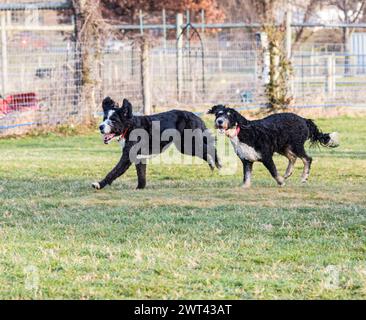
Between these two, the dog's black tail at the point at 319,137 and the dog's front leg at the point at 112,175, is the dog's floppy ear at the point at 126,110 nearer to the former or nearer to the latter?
the dog's front leg at the point at 112,175

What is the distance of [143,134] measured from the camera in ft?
35.8

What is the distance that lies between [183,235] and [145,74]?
40.5 ft

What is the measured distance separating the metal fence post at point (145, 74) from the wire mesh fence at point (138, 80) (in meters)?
0.03

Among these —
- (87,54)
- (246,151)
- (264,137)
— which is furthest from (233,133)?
(87,54)

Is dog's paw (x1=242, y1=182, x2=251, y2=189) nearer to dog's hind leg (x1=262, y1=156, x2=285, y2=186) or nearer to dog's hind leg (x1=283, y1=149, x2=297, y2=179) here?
dog's hind leg (x1=262, y1=156, x2=285, y2=186)

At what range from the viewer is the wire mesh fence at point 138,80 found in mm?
18375

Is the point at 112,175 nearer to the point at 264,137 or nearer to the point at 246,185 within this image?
the point at 246,185

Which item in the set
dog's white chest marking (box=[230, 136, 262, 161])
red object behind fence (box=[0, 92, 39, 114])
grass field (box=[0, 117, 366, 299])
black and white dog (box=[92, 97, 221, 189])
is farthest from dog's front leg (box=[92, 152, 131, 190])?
red object behind fence (box=[0, 92, 39, 114])

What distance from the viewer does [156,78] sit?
824 inches

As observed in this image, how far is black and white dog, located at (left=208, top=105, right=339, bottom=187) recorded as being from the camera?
1053cm

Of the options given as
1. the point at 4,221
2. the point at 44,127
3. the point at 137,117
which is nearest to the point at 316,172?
the point at 137,117

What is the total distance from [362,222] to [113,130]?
11.9 ft

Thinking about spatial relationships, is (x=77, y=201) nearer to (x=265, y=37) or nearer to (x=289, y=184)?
(x=289, y=184)

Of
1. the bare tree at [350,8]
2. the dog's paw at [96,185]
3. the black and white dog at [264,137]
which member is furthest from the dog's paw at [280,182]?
the bare tree at [350,8]
